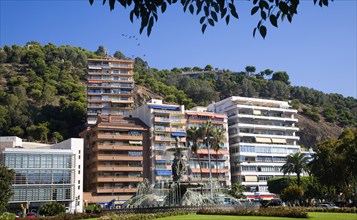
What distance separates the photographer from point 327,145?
6159cm

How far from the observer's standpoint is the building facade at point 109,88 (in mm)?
128875

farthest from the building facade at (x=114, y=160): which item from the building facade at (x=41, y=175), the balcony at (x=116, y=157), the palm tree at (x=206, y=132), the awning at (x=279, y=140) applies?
the awning at (x=279, y=140)

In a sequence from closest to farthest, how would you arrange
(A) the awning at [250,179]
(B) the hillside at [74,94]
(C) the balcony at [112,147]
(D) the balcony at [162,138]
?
(C) the balcony at [112,147], (D) the balcony at [162,138], (A) the awning at [250,179], (B) the hillside at [74,94]

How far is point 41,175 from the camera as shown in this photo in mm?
75688

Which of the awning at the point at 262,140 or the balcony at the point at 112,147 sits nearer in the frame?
the balcony at the point at 112,147

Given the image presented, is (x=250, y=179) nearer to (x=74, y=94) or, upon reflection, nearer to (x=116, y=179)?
(x=116, y=179)

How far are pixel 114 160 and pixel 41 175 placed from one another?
60.0ft

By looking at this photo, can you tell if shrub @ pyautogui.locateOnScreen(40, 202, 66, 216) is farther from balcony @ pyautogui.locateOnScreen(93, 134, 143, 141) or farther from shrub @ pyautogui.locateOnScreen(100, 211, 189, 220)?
balcony @ pyautogui.locateOnScreen(93, 134, 143, 141)

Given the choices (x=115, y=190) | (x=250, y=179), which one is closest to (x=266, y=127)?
(x=250, y=179)

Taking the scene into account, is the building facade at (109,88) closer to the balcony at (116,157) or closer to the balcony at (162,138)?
the balcony at (162,138)

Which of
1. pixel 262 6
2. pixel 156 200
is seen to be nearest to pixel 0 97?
pixel 156 200

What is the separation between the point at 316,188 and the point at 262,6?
88.4 m

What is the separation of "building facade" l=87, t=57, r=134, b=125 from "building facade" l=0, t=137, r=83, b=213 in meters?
45.3

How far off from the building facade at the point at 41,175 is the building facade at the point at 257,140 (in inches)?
1633
